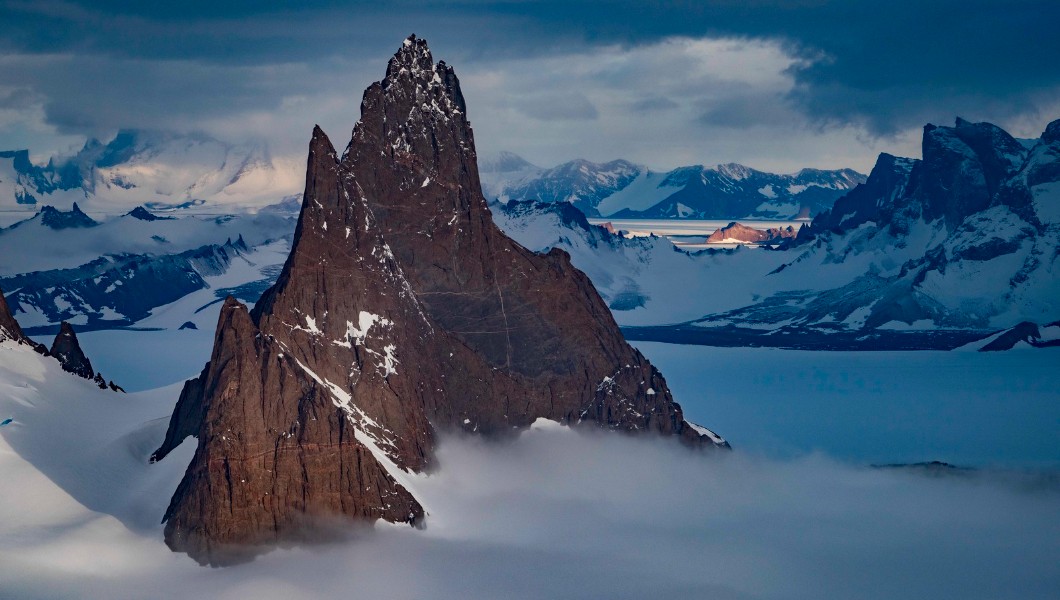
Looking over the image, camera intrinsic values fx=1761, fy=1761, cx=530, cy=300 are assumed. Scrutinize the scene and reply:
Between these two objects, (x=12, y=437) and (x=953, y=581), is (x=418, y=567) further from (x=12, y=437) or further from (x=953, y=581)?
(x=953, y=581)

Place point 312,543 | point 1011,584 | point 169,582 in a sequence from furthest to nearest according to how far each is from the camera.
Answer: point 1011,584 < point 312,543 < point 169,582

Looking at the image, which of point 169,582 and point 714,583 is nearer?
point 169,582

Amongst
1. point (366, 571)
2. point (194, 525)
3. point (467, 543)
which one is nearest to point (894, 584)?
point (467, 543)

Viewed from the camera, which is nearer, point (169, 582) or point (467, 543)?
point (169, 582)

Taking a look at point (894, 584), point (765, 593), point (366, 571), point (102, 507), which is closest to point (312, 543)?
point (366, 571)

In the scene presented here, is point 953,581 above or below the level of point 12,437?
below

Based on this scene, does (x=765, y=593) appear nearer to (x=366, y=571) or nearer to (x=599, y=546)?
(x=599, y=546)

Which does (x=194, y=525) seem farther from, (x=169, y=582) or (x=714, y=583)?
(x=714, y=583)

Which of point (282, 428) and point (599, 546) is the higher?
point (282, 428)

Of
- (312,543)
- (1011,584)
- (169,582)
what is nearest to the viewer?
(169,582)
